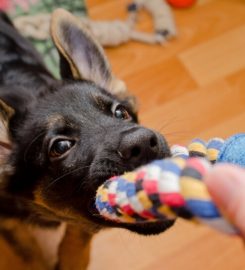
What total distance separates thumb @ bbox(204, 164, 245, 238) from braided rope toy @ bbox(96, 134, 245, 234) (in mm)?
39

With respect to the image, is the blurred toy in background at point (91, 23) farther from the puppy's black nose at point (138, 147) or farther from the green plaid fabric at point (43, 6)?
the puppy's black nose at point (138, 147)

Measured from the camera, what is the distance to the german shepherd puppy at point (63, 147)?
111 centimetres

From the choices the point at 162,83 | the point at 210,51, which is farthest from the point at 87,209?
the point at 210,51

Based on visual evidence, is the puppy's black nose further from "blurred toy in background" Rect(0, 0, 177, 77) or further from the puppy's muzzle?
"blurred toy in background" Rect(0, 0, 177, 77)

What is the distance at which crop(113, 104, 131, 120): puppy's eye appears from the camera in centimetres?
132

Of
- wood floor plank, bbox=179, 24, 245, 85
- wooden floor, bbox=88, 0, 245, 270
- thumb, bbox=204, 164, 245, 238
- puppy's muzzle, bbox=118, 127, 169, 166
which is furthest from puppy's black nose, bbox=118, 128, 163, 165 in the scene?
→ wood floor plank, bbox=179, 24, 245, 85

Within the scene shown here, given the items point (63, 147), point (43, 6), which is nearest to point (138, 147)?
point (63, 147)

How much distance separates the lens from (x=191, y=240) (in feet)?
5.83

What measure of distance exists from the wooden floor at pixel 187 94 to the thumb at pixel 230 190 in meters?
1.24

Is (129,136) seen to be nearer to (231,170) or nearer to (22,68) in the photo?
(231,170)

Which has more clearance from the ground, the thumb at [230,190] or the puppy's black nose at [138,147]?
the thumb at [230,190]

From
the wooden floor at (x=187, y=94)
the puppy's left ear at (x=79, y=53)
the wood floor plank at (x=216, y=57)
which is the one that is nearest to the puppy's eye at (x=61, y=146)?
the puppy's left ear at (x=79, y=53)

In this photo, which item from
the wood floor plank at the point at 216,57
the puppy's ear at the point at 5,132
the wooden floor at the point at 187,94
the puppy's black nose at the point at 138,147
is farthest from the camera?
the wood floor plank at the point at 216,57

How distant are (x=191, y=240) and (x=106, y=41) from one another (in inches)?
41.7
